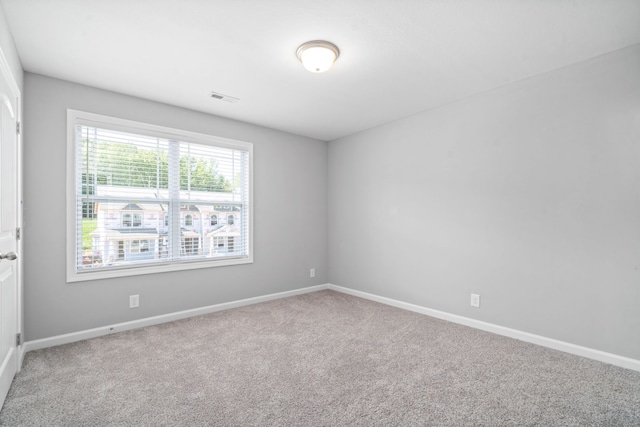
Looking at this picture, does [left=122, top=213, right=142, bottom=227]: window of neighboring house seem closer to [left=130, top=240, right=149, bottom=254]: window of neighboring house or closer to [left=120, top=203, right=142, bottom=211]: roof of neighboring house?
[left=120, top=203, right=142, bottom=211]: roof of neighboring house

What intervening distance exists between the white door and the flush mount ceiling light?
6.03ft

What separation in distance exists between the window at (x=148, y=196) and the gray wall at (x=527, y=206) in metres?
1.97

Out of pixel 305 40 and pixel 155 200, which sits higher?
pixel 305 40

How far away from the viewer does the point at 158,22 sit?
2.08m

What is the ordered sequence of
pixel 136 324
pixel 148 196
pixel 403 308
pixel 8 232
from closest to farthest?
pixel 8 232
pixel 136 324
pixel 148 196
pixel 403 308

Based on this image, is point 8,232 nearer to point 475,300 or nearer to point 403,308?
point 403,308

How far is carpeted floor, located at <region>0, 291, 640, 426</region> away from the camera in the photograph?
1.82m

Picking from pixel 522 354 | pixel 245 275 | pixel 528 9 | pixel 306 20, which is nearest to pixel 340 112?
pixel 306 20

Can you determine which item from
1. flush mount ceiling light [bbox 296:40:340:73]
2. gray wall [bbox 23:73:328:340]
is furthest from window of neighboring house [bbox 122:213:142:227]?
flush mount ceiling light [bbox 296:40:340:73]

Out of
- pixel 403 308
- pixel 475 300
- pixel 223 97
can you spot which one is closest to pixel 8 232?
pixel 223 97

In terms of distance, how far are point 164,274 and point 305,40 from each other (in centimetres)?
275

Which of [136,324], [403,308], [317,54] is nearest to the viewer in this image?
[317,54]

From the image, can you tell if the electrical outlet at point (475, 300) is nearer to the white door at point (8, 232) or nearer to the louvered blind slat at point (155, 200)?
the louvered blind slat at point (155, 200)

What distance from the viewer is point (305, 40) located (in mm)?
2271
